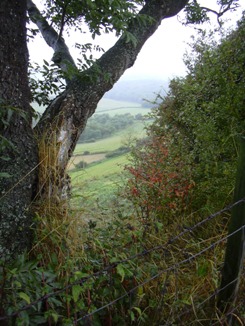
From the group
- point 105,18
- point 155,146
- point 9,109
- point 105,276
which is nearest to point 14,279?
point 105,276

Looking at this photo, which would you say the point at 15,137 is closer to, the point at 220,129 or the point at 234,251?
the point at 234,251

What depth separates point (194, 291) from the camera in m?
2.48

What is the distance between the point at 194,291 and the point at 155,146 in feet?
9.60

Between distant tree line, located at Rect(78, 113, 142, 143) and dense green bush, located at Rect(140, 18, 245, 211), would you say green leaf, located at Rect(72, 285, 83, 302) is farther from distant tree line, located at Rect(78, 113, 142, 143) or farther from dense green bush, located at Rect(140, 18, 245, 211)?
distant tree line, located at Rect(78, 113, 142, 143)

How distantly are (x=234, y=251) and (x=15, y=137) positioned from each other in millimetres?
1765

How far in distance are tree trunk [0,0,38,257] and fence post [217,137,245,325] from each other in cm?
148

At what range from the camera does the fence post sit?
74.9 inches

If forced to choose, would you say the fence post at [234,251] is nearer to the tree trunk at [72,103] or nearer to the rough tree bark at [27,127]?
the tree trunk at [72,103]

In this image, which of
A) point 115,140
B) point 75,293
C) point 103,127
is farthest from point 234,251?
point 103,127

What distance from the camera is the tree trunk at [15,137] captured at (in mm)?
2334

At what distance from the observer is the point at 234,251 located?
2.01 metres

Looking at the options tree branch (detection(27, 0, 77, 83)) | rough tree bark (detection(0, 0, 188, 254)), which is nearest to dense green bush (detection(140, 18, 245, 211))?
rough tree bark (detection(0, 0, 188, 254))

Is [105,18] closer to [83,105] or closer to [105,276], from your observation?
[83,105]

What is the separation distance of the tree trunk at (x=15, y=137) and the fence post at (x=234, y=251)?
1.48m
